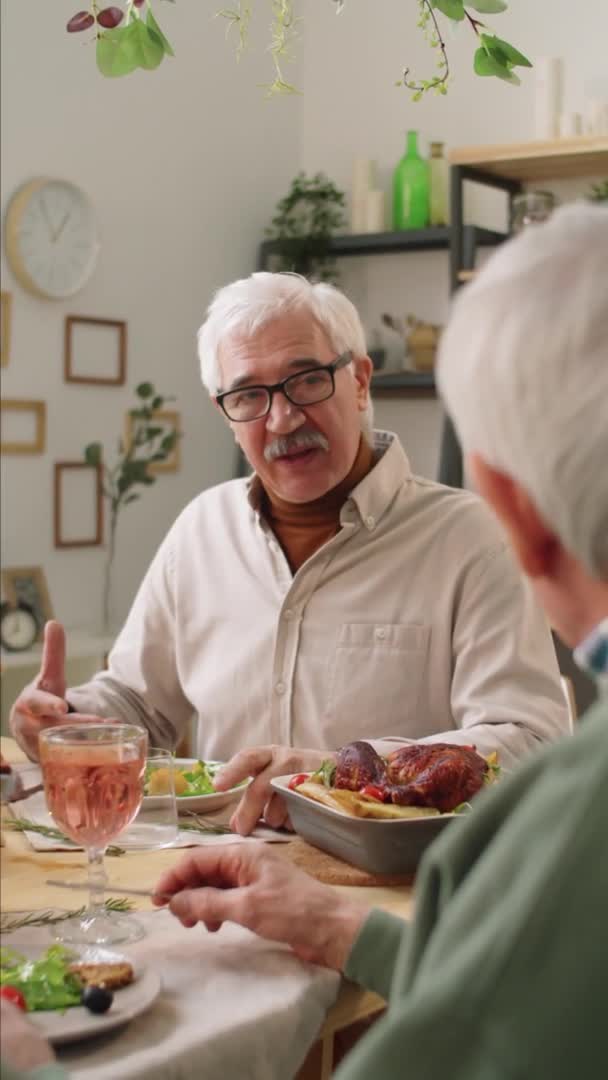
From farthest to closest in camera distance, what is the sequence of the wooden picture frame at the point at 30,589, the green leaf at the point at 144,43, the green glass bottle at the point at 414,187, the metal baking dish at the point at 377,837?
the green glass bottle at the point at 414,187 → the wooden picture frame at the point at 30,589 → the green leaf at the point at 144,43 → the metal baking dish at the point at 377,837

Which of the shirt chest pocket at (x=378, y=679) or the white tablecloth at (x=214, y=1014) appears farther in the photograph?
the shirt chest pocket at (x=378, y=679)

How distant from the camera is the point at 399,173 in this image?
4.86 meters

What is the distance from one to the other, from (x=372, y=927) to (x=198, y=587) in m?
1.19

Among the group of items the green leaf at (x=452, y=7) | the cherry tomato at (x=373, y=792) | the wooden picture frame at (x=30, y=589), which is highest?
the green leaf at (x=452, y=7)

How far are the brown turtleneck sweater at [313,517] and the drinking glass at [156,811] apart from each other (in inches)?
27.8

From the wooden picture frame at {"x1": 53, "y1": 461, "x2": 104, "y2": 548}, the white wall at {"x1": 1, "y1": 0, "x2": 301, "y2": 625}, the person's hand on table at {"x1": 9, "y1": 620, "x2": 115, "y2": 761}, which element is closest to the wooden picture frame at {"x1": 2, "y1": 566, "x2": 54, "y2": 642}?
the white wall at {"x1": 1, "y1": 0, "x2": 301, "y2": 625}

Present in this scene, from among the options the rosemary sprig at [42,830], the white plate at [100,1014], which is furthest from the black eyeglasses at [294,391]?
the white plate at [100,1014]

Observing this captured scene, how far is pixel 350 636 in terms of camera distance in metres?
2.11

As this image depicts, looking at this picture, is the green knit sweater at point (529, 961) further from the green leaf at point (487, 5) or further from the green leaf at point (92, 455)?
the green leaf at point (92, 455)

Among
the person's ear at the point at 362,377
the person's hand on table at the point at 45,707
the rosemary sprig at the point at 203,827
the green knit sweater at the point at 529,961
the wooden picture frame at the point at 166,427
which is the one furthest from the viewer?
the wooden picture frame at the point at 166,427

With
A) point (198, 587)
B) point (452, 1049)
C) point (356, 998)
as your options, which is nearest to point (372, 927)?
point (356, 998)

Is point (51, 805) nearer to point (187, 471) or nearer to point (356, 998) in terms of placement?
point (356, 998)

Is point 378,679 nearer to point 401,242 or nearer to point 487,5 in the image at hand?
point 487,5

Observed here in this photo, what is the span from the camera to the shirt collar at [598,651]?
819 millimetres
